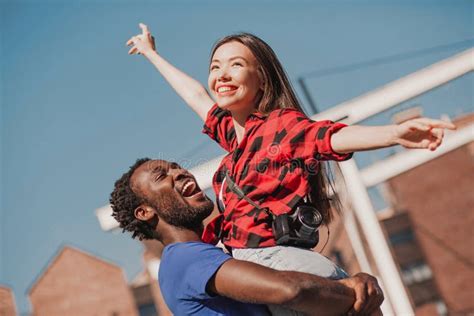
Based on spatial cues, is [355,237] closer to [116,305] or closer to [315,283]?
[315,283]

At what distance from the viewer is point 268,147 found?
1.89m

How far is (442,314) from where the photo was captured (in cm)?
2838

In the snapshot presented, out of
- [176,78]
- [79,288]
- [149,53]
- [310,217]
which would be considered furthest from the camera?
[79,288]

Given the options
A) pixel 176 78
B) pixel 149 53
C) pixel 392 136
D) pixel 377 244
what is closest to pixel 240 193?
pixel 392 136

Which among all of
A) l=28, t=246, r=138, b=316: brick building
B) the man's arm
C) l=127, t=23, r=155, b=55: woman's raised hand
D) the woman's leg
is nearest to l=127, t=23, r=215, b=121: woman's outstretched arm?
l=127, t=23, r=155, b=55: woman's raised hand

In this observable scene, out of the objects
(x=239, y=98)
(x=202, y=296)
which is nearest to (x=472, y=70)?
(x=239, y=98)

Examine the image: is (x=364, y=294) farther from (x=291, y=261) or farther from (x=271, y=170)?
(x=271, y=170)

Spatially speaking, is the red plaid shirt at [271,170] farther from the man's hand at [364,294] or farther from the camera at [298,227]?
the man's hand at [364,294]

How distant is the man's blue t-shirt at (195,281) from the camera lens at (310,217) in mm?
228

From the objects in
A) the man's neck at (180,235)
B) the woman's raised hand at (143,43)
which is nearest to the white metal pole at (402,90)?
the woman's raised hand at (143,43)

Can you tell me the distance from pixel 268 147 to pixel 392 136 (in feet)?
1.41

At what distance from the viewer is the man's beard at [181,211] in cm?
200

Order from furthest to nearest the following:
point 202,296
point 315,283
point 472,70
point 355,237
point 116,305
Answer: point 116,305, point 355,237, point 472,70, point 202,296, point 315,283

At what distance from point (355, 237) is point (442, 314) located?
22661mm
